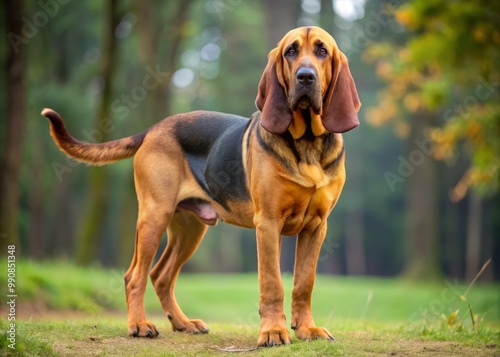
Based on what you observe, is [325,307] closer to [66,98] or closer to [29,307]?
[29,307]

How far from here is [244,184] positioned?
5812 mm

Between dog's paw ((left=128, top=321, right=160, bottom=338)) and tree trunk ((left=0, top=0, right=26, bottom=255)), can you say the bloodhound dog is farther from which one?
tree trunk ((left=0, top=0, right=26, bottom=255))

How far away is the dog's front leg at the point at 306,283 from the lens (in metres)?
5.48

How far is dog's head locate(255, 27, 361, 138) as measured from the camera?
519 cm

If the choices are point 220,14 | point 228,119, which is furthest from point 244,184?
point 220,14

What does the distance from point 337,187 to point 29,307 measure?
6.97 m

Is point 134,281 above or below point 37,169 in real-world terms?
below

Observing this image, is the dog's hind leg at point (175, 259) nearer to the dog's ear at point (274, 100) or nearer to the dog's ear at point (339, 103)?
the dog's ear at point (274, 100)

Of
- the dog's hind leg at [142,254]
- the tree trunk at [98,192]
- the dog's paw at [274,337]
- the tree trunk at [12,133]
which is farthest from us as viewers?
the tree trunk at [98,192]

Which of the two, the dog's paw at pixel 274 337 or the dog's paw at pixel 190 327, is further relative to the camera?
the dog's paw at pixel 190 327

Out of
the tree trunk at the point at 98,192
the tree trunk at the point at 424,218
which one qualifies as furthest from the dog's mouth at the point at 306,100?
Answer: the tree trunk at the point at 424,218

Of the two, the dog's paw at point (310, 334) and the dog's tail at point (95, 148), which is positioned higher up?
the dog's tail at point (95, 148)

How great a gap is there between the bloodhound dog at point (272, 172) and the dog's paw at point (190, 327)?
0.04 feet

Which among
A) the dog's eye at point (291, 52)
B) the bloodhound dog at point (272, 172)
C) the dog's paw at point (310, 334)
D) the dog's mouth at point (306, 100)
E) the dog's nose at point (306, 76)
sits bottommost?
the dog's paw at point (310, 334)
